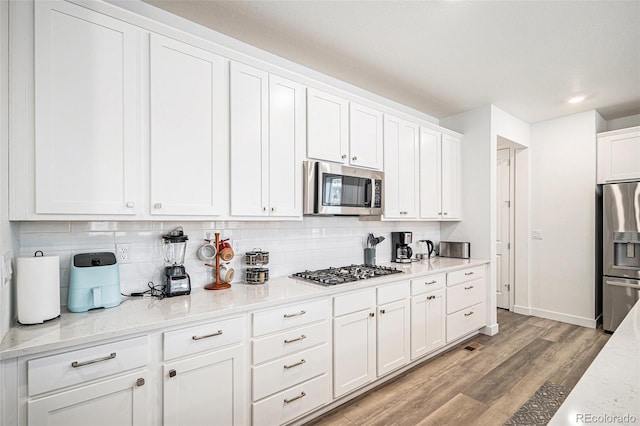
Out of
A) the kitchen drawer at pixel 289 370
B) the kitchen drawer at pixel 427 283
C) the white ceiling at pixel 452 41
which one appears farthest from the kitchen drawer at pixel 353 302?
the white ceiling at pixel 452 41

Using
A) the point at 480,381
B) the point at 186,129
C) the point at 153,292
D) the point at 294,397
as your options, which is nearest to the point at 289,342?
the point at 294,397

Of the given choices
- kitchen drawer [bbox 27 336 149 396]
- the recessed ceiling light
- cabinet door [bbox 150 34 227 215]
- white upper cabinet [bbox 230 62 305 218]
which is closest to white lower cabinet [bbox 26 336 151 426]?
kitchen drawer [bbox 27 336 149 396]

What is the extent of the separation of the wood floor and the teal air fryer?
1.57 metres

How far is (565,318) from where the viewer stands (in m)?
4.17

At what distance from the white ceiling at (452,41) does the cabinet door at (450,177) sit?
612mm

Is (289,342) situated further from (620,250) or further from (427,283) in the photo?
(620,250)

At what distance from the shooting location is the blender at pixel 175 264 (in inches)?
76.0

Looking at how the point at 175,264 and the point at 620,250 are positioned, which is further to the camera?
the point at 620,250

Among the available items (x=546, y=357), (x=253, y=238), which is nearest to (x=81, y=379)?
(x=253, y=238)

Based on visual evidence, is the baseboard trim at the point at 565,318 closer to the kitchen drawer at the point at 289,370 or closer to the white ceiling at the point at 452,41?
the white ceiling at the point at 452,41

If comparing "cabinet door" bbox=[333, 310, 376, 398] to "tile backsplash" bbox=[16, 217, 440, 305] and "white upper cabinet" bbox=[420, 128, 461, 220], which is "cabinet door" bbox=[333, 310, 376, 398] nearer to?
"tile backsplash" bbox=[16, 217, 440, 305]

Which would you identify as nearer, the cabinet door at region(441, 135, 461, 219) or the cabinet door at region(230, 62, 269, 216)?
the cabinet door at region(230, 62, 269, 216)

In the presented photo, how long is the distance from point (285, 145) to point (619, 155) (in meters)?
4.23

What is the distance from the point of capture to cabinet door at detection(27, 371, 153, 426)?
4.05 ft
